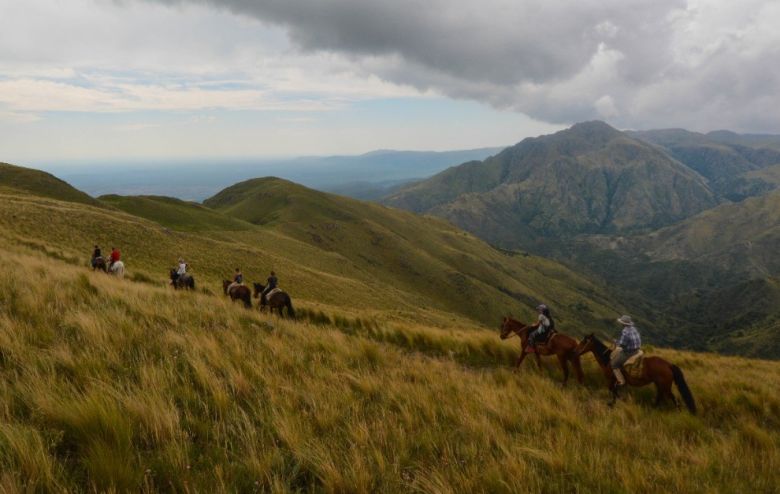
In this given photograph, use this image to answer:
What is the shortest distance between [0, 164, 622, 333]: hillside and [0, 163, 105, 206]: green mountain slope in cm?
1048

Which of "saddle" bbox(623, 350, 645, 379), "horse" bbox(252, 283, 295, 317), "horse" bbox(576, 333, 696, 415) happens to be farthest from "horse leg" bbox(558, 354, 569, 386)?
"horse" bbox(252, 283, 295, 317)

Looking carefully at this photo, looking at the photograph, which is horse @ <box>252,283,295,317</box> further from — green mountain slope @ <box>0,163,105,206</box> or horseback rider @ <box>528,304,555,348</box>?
green mountain slope @ <box>0,163,105,206</box>

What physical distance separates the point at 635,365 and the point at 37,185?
3309 inches

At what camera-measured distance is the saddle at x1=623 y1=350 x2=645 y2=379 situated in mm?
10852

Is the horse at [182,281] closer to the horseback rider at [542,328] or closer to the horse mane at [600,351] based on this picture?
the horseback rider at [542,328]

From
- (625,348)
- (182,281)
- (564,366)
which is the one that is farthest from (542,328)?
(182,281)

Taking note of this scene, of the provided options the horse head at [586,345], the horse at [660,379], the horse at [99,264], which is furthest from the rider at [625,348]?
the horse at [99,264]

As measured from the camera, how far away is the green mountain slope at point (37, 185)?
63.9m

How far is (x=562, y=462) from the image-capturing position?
4445mm

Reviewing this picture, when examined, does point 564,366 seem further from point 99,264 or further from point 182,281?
point 99,264

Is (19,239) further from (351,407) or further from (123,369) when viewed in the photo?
(351,407)

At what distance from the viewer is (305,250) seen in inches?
3297

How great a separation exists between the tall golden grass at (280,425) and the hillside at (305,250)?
2038 cm

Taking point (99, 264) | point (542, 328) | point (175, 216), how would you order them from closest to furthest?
point (542, 328)
point (99, 264)
point (175, 216)
